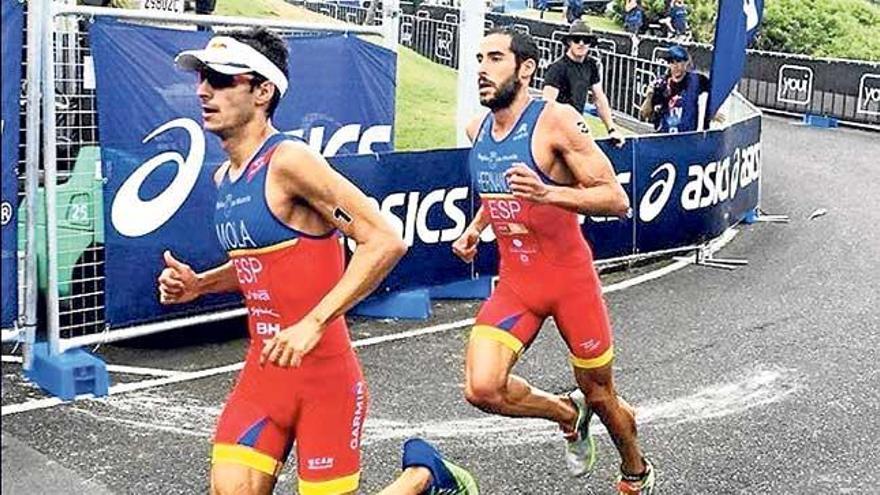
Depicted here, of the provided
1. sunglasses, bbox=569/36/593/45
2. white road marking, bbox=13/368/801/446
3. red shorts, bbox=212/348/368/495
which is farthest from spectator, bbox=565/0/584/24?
red shorts, bbox=212/348/368/495

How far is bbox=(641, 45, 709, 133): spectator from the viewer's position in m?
13.8

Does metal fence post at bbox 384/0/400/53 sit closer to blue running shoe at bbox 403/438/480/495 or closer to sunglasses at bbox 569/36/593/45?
sunglasses at bbox 569/36/593/45

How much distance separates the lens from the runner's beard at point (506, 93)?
18.5 feet

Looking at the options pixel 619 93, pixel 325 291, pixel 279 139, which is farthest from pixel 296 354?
pixel 619 93

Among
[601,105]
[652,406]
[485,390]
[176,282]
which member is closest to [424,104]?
[601,105]

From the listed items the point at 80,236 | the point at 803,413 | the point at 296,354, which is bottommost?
the point at 803,413

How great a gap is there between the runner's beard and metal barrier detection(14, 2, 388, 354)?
2.35m

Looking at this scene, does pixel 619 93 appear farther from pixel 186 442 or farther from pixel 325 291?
pixel 325 291

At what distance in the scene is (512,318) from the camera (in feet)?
18.6

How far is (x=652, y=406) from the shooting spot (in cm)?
766

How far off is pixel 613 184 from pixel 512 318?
0.76 meters

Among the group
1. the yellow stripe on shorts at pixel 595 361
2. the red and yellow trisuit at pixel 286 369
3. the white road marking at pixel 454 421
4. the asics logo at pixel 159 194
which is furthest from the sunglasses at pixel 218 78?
the asics logo at pixel 159 194

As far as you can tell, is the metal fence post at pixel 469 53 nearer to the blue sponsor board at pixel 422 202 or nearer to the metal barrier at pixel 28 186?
the blue sponsor board at pixel 422 202

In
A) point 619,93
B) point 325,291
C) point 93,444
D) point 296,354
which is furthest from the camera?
point 619,93
